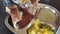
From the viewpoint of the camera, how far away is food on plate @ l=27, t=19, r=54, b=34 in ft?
1.98

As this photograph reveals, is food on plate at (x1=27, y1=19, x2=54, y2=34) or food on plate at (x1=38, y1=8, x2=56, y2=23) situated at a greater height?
food on plate at (x1=38, y1=8, x2=56, y2=23)

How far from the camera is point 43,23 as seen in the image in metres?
0.67

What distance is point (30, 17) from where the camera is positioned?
0.65 m

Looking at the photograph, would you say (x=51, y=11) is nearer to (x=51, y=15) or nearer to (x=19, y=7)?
(x=51, y=15)

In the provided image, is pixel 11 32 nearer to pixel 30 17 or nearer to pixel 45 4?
pixel 30 17

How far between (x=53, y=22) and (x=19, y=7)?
0.16 meters

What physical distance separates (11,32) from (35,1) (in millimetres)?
169

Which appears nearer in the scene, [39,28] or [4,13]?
[39,28]

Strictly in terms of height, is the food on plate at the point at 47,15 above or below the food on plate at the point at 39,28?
above

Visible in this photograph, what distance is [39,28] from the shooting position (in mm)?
622

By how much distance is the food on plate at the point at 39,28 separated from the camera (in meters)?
0.60

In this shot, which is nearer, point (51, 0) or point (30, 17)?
point (30, 17)

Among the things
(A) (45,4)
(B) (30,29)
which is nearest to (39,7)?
(A) (45,4)

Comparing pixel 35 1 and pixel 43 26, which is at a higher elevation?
pixel 35 1
